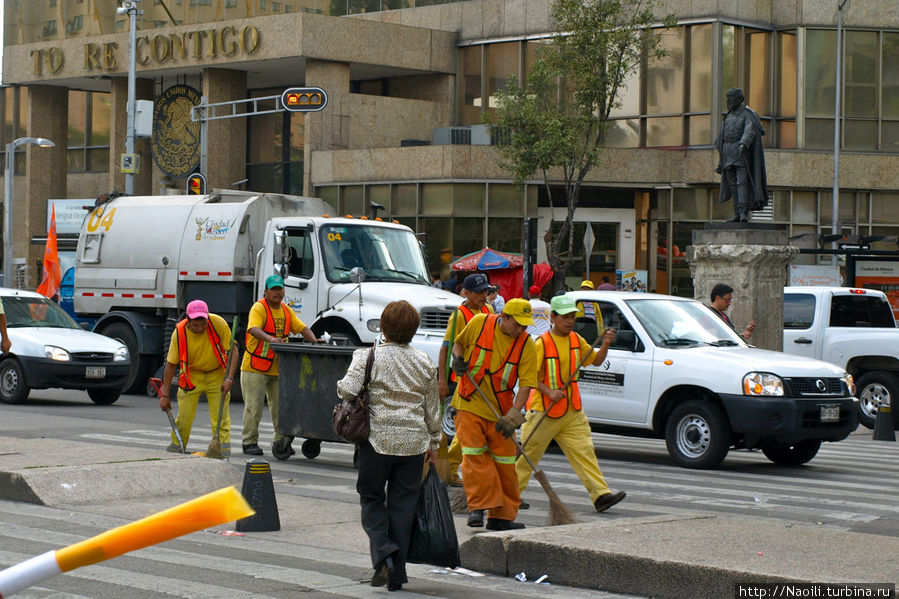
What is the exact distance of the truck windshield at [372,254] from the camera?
742 inches

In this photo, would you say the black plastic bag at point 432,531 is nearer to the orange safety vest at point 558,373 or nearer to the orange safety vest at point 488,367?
the orange safety vest at point 488,367

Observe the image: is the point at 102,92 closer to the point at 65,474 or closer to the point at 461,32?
the point at 461,32

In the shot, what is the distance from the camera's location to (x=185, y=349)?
12898mm

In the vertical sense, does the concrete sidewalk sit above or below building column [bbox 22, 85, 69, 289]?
below

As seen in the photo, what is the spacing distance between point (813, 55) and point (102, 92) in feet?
89.2

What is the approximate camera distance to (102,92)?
169ft

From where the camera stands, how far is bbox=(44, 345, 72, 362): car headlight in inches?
778

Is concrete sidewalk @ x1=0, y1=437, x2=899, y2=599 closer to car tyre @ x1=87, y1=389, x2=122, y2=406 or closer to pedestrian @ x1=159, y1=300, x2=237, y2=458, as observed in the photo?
pedestrian @ x1=159, y1=300, x2=237, y2=458

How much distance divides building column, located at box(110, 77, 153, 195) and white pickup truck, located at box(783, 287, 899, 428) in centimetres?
3096

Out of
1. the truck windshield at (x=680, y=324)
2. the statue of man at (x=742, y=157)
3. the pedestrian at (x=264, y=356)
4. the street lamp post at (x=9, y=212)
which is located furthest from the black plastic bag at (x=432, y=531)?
the street lamp post at (x=9, y=212)

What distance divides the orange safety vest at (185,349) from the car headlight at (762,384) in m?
5.17

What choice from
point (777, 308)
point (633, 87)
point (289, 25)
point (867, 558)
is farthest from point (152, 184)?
point (867, 558)

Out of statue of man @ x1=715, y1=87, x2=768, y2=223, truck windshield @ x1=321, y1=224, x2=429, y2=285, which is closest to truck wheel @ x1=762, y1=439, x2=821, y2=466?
statue of man @ x1=715, y1=87, x2=768, y2=223

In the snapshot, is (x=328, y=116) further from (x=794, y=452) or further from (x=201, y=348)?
(x=794, y=452)
